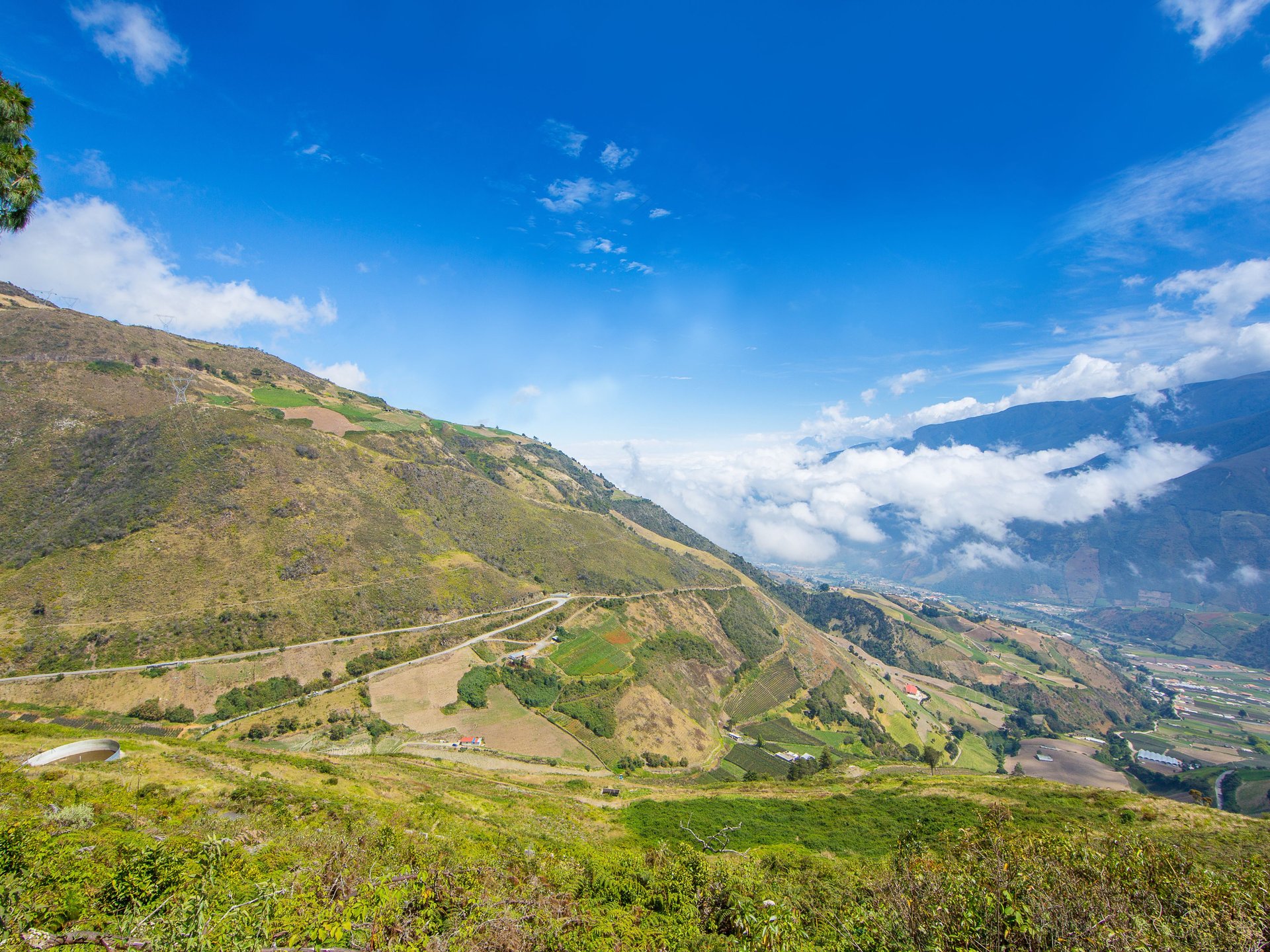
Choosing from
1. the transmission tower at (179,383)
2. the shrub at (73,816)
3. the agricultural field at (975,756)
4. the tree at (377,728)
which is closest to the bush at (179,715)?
the tree at (377,728)

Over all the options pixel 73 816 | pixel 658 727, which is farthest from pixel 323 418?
pixel 73 816

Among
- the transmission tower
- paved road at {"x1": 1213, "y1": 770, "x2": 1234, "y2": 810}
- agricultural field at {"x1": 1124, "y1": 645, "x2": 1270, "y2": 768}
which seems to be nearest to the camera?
paved road at {"x1": 1213, "y1": 770, "x2": 1234, "y2": 810}

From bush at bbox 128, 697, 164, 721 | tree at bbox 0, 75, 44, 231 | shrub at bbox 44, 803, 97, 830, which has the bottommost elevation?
bush at bbox 128, 697, 164, 721

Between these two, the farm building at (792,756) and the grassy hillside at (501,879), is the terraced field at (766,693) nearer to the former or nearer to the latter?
the farm building at (792,756)

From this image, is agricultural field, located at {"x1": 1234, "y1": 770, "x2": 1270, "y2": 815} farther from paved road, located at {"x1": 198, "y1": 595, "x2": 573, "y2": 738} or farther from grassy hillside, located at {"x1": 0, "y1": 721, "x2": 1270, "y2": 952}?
paved road, located at {"x1": 198, "y1": 595, "x2": 573, "y2": 738}

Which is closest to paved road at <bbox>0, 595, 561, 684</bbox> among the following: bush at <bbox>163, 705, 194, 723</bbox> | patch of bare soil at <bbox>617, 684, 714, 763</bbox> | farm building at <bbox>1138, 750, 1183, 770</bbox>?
bush at <bbox>163, 705, 194, 723</bbox>

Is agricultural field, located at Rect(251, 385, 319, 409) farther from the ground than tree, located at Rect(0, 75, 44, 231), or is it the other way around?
agricultural field, located at Rect(251, 385, 319, 409)

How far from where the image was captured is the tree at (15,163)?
14.8m

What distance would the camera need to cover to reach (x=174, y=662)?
5556 cm

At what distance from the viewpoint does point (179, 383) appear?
102375 millimetres

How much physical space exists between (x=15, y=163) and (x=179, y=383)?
11883 cm

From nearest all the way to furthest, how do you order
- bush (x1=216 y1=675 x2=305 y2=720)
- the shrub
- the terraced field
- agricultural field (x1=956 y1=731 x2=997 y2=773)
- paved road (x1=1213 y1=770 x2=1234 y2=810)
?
the shrub → bush (x1=216 y1=675 x2=305 y2=720) → paved road (x1=1213 y1=770 x2=1234 y2=810) → the terraced field → agricultural field (x1=956 y1=731 x2=997 y2=773)

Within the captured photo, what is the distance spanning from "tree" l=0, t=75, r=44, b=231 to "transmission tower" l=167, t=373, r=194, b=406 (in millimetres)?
106728

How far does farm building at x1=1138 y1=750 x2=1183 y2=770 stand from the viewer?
12025cm
